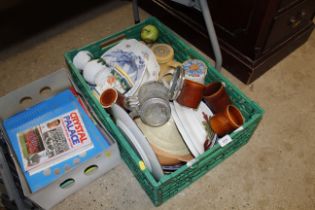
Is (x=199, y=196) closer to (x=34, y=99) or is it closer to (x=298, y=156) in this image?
(x=298, y=156)

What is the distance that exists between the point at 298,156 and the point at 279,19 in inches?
18.1

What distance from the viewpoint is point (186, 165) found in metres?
0.74

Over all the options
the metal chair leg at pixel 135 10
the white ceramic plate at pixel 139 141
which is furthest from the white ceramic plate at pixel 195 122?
the metal chair leg at pixel 135 10

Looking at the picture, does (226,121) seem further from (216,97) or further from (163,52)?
(163,52)

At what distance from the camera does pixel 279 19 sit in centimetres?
96

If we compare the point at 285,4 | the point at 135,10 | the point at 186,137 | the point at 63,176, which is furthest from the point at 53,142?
the point at 285,4

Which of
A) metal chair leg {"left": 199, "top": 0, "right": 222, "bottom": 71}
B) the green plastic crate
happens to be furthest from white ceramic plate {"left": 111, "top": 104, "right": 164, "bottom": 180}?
metal chair leg {"left": 199, "top": 0, "right": 222, "bottom": 71}

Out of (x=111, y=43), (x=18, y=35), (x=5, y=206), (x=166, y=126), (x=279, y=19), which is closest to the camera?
(x=5, y=206)

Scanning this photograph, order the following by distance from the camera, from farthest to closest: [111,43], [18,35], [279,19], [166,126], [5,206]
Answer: [18,35] < [111,43] < [279,19] < [166,126] < [5,206]

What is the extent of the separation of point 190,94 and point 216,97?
91 mm

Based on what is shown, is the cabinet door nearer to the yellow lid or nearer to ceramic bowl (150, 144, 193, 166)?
the yellow lid

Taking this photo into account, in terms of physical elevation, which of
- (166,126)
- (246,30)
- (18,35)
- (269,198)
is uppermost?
(18,35)

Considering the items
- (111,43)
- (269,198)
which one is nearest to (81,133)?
(111,43)

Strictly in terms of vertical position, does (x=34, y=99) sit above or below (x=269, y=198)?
above
